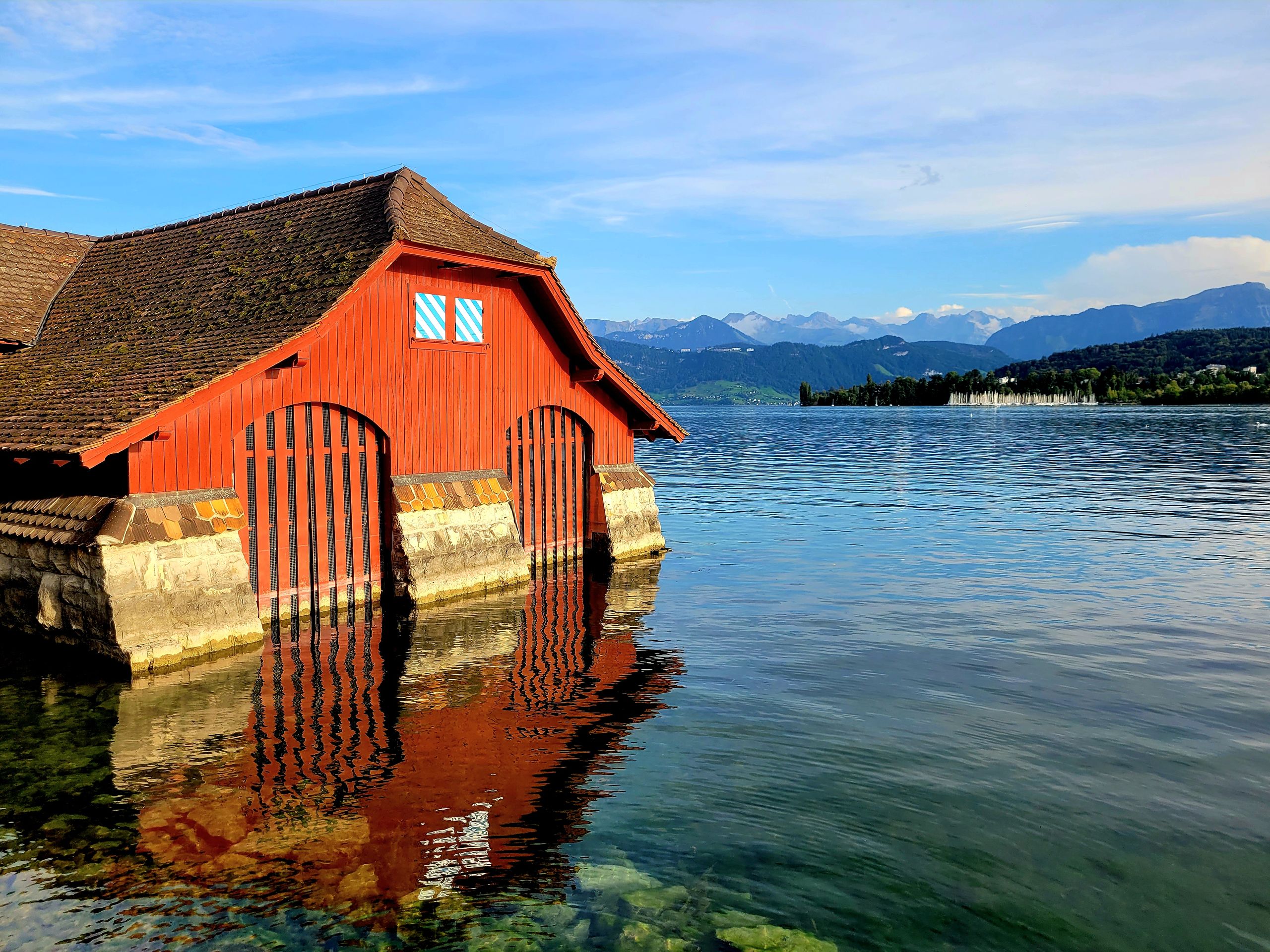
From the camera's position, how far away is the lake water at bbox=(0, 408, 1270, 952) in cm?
740

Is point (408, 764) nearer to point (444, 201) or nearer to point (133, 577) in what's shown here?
point (133, 577)

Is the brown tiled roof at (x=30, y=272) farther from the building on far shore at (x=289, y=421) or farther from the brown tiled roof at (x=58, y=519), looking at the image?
the brown tiled roof at (x=58, y=519)

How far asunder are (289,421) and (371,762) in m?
7.75

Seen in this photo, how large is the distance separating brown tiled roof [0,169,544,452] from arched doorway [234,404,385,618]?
1677 millimetres

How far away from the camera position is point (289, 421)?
53.4 ft

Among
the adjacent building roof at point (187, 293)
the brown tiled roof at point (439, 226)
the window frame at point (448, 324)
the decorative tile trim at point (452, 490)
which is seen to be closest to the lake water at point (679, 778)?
the decorative tile trim at point (452, 490)

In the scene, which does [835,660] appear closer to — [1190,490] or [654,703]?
[654,703]

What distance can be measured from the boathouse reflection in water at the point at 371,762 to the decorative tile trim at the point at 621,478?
7058 millimetres

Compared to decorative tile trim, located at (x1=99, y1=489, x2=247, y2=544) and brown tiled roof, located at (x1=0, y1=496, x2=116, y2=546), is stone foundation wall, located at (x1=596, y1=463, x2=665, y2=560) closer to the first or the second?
decorative tile trim, located at (x1=99, y1=489, x2=247, y2=544)

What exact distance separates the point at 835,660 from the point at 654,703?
12.2 feet

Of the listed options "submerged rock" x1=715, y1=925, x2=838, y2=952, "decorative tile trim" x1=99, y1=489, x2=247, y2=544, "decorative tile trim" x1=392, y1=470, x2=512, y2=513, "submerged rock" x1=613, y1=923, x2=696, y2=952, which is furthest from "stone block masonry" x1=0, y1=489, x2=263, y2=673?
"submerged rock" x1=715, y1=925, x2=838, y2=952

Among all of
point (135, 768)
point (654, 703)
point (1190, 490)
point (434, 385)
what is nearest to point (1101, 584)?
point (654, 703)

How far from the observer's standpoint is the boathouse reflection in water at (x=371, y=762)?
309 inches

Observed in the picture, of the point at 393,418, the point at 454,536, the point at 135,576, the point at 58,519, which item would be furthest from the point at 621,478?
the point at 58,519
